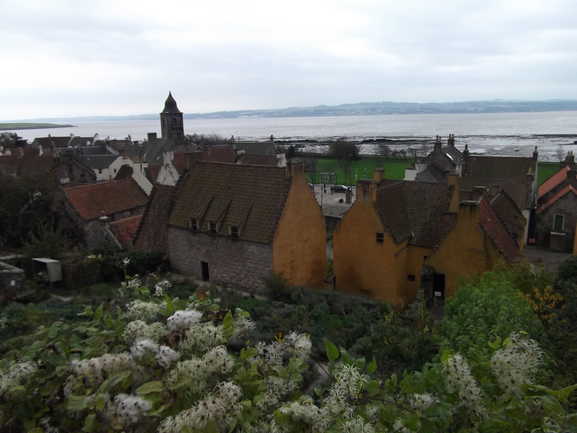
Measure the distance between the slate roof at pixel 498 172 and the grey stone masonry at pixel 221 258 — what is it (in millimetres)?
25712

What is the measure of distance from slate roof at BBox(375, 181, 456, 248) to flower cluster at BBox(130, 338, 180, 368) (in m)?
21.3

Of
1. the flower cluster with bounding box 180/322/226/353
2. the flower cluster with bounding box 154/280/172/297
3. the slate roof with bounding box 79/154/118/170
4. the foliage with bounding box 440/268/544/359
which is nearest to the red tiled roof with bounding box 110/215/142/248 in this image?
the foliage with bounding box 440/268/544/359

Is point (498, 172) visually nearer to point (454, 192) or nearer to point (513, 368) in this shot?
point (454, 192)

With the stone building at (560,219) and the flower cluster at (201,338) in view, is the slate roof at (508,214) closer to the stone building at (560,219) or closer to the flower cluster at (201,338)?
the stone building at (560,219)

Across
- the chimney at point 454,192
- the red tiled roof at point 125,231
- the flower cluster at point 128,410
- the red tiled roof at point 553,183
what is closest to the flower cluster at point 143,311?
the flower cluster at point 128,410

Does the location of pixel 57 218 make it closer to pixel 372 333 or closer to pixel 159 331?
pixel 372 333

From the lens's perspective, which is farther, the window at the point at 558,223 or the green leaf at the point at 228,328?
the window at the point at 558,223

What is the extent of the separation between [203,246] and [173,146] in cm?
7377

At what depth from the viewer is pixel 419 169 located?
53.7 m

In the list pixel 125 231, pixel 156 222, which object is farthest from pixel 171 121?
pixel 156 222

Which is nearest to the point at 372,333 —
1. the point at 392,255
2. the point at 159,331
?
the point at 392,255

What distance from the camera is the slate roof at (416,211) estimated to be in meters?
24.7

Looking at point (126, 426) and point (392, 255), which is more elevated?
point (126, 426)

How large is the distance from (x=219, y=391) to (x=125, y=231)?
106ft
